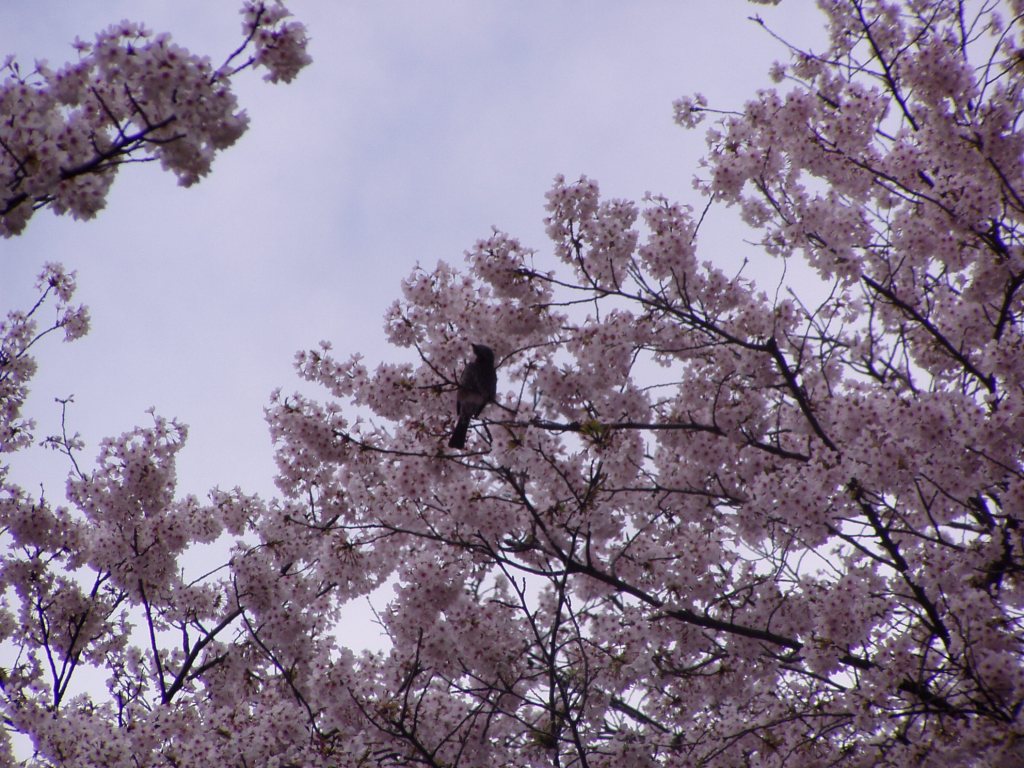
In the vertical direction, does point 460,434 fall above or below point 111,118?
above

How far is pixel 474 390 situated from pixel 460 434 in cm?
35

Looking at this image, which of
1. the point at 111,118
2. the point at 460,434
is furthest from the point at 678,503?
the point at 111,118

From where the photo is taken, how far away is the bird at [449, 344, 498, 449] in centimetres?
600

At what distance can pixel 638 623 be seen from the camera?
238 inches

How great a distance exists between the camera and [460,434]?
6070 millimetres

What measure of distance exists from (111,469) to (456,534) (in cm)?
399

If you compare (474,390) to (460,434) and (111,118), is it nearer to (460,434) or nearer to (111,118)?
(460,434)

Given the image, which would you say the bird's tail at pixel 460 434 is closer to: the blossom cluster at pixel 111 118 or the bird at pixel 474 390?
the bird at pixel 474 390

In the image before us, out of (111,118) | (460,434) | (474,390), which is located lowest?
(111,118)

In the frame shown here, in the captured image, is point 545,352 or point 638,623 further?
point 545,352

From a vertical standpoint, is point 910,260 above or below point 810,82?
below

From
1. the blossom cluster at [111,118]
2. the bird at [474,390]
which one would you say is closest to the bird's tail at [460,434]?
the bird at [474,390]

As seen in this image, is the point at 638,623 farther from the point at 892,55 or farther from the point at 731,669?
the point at 892,55

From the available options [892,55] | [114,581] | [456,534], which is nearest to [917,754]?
[456,534]
